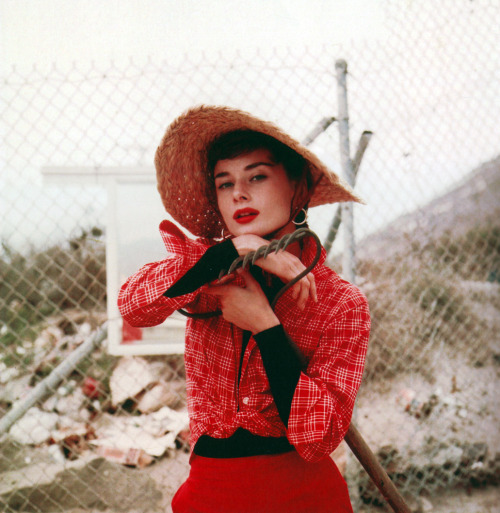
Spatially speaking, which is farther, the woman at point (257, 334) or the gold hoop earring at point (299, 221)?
the gold hoop earring at point (299, 221)

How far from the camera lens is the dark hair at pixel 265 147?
48.4 inches

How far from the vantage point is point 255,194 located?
1.19 metres

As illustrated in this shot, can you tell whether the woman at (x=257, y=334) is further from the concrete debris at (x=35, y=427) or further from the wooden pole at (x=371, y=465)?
the concrete debris at (x=35, y=427)

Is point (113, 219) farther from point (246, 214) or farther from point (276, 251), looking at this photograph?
point (276, 251)

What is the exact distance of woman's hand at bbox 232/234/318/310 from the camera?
3.37 ft

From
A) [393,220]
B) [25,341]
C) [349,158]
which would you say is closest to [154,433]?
[25,341]

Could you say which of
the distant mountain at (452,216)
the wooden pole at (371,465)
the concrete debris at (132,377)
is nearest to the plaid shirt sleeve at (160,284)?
the wooden pole at (371,465)

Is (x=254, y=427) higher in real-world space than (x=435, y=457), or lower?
higher

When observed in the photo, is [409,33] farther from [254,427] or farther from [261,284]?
[254,427]

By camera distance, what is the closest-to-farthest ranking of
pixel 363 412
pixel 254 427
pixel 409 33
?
pixel 254 427, pixel 409 33, pixel 363 412

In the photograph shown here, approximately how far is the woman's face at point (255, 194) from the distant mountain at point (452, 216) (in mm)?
2026

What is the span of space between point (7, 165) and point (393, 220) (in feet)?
8.44

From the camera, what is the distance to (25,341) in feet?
8.84

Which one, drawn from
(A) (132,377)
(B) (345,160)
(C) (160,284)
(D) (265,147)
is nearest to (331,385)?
(C) (160,284)
